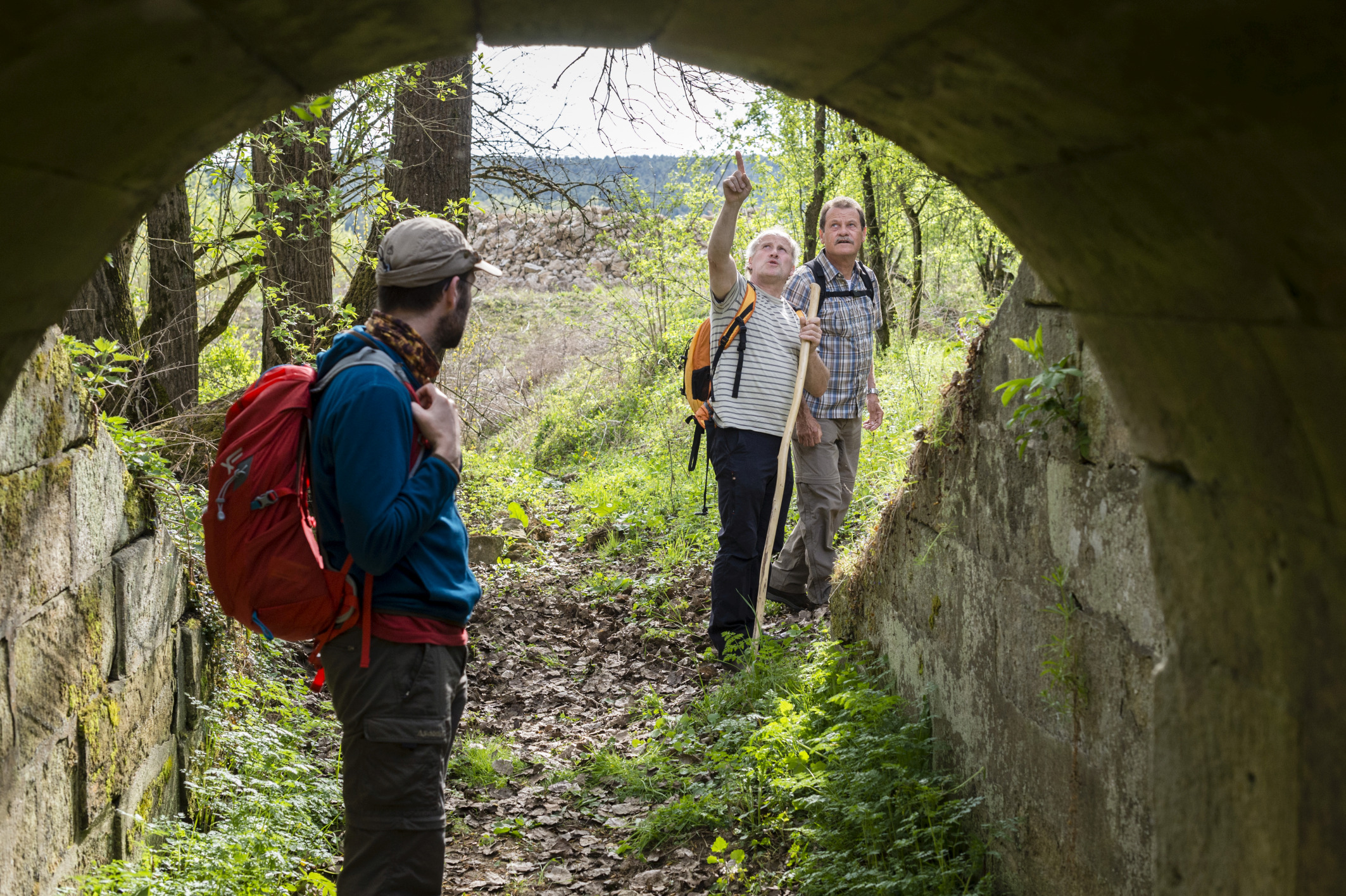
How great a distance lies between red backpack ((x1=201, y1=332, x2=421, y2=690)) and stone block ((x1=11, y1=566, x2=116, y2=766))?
547mm

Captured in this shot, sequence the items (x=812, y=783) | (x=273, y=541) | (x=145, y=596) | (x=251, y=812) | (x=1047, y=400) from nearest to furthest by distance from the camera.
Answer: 1. (x=273, y=541)
2. (x=1047, y=400)
3. (x=145, y=596)
4. (x=251, y=812)
5. (x=812, y=783)

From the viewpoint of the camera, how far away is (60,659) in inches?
113

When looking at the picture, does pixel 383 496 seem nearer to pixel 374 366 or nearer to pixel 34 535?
pixel 374 366

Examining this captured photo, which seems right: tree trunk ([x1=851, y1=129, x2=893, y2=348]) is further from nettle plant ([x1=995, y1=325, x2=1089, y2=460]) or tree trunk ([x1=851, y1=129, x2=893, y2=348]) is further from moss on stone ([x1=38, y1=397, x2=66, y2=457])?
moss on stone ([x1=38, y1=397, x2=66, y2=457])

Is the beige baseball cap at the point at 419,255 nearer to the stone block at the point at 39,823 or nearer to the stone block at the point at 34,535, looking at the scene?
the stone block at the point at 34,535

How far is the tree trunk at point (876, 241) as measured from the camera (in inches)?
582

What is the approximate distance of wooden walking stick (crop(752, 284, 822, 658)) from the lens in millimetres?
5543

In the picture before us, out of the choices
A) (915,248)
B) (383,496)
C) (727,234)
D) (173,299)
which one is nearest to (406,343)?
(383,496)

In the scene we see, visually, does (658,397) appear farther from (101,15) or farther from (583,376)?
(101,15)

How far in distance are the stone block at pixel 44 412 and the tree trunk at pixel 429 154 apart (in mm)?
4160

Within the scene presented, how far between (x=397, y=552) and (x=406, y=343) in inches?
23.8

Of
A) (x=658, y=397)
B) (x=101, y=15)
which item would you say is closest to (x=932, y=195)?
(x=658, y=397)

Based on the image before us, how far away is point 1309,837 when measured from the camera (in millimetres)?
1333

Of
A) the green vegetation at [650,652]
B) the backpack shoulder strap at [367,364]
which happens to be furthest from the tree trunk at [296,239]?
the backpack shoulder strap at [367,364]
